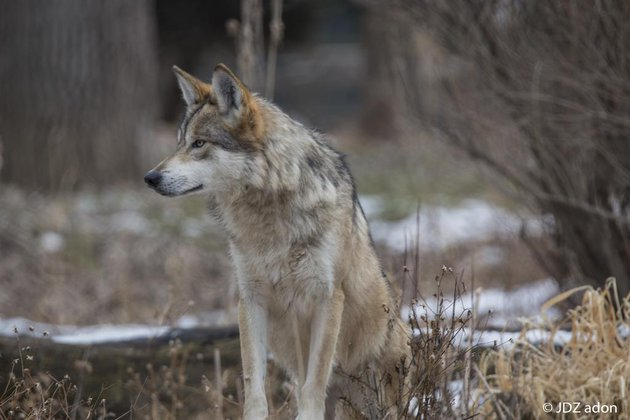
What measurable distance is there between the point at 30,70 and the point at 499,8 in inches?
290

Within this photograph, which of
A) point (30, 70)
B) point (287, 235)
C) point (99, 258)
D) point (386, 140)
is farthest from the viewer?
point (386, 140)

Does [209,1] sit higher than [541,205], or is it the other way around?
[209,1]

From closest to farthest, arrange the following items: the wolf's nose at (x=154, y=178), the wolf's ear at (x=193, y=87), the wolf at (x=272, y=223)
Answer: the wolf's nose at (x=154, y=178), the wolf at (x=272, y=223), the wolf's ear at (x=193, y=87)

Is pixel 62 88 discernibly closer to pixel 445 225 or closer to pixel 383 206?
pixel 383 206

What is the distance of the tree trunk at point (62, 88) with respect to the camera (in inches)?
481

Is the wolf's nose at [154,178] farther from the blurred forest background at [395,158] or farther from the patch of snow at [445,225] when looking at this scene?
the patch of snow at [445,225]

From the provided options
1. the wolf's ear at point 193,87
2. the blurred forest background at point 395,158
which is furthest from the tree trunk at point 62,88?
the wolf's ear at point 193,87

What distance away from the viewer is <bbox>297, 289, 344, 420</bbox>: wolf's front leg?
15.1 ft

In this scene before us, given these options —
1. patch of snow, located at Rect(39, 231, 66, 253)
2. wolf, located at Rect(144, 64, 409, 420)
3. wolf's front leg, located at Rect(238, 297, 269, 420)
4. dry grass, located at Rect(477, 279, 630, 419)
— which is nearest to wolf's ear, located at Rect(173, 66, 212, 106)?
wolf, located at Rect(144, 64, 409, 420)

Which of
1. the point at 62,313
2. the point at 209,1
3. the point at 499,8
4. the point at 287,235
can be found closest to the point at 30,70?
the point at 62,313

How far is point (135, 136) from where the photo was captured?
42.7 ft

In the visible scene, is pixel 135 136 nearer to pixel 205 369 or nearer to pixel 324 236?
pixel 205 369

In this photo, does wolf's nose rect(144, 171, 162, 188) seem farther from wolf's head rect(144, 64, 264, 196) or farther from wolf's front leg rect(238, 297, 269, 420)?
wolf's front leg rect(238, 297, 269, 420)

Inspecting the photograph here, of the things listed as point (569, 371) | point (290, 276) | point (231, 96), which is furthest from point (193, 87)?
point (569, 371)
